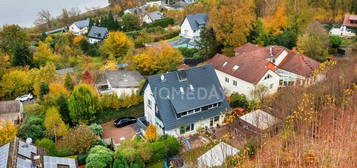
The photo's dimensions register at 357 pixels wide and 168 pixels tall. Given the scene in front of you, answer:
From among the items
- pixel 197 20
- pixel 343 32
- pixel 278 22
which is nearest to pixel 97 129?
pixel 278 22

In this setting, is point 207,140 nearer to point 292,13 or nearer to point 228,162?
point 228,162

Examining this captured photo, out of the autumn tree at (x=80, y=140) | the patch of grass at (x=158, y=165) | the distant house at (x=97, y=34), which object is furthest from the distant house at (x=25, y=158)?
the distant house at (x=97, y=34)

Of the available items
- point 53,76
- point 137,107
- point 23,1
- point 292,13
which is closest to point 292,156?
point 137,107

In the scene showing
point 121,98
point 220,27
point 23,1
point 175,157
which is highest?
point 23,1

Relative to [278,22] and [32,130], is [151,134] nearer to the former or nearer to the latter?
[32,130]

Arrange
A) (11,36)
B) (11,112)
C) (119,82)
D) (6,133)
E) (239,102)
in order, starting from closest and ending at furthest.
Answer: (6,133) → (239,102) → (11,112) → (119,82) → (11,36)

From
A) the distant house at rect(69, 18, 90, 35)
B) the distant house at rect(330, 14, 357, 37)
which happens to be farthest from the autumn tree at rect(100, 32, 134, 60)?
the distant house at rect(330, 14, 357, 37)
